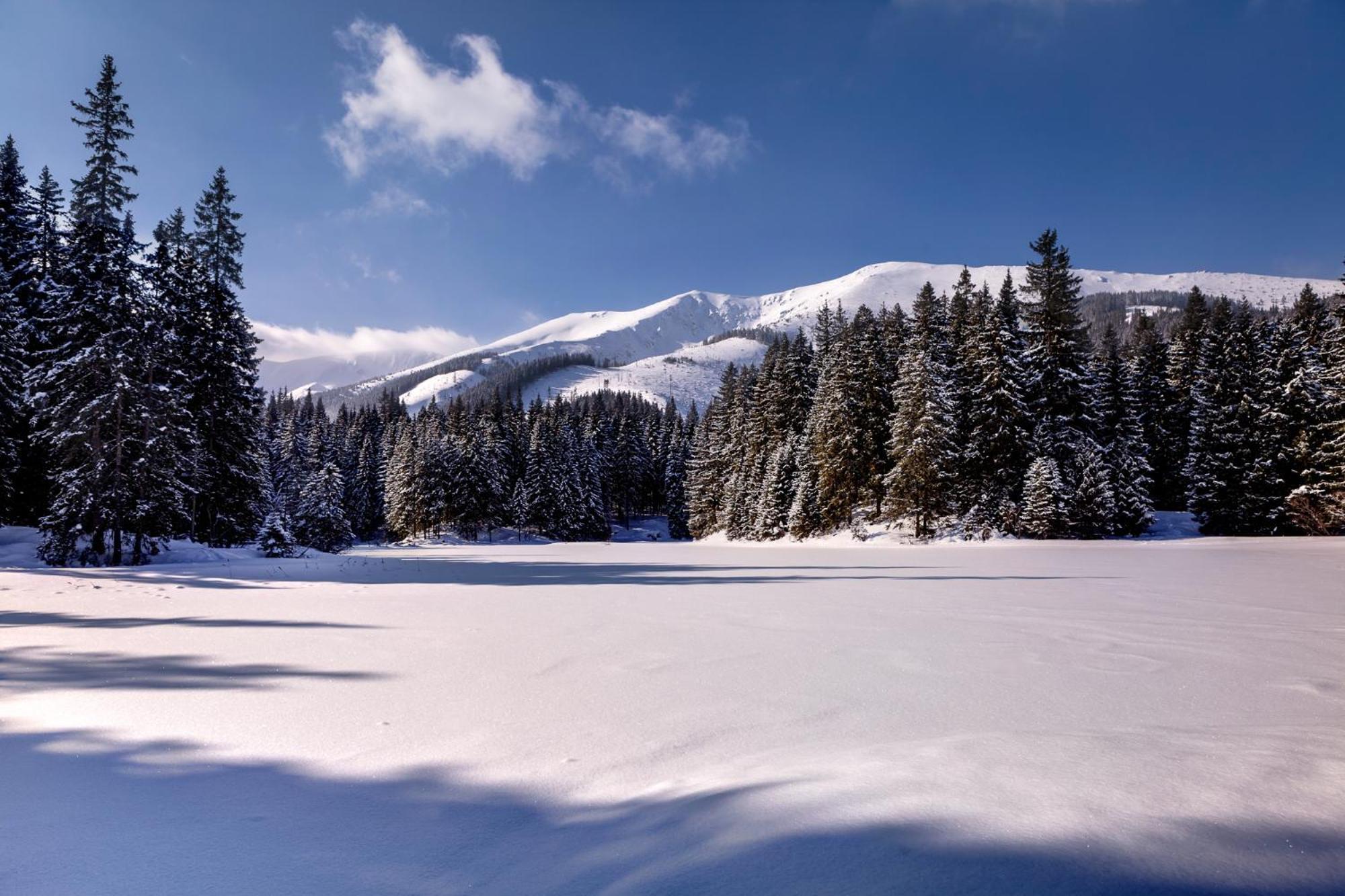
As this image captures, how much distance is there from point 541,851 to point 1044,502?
31845 millimetres

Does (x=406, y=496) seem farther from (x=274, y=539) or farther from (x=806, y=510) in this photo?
(x=806, y=510)

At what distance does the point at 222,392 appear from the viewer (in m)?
23.0

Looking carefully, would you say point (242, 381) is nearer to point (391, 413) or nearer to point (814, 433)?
point (814, 433)

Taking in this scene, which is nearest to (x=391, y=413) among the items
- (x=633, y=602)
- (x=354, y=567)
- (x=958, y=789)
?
(x=354, y=567)

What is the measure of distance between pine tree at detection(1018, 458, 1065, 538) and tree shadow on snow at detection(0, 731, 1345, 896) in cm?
3027

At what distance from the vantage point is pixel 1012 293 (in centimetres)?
3441

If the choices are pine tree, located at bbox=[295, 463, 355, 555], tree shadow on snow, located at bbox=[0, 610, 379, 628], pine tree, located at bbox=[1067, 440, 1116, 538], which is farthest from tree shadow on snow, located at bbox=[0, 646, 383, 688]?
pine tree, located at bbox=[295, 463, 355, 555]

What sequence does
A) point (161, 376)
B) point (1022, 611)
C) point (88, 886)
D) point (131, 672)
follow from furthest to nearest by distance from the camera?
point (161, 376)
point (1022, 611)
point (131, 672)
point (88, 886)

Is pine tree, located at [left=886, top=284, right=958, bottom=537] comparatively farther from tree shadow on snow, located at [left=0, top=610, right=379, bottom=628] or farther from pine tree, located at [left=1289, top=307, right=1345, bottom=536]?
tree shadow on snow, located at [left=0, top=610, right=379, bottom=628]

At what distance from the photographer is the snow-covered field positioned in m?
2.06

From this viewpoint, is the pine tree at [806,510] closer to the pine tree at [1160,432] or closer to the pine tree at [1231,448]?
the pine tree at [1231,448]

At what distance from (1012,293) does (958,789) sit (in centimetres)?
3814

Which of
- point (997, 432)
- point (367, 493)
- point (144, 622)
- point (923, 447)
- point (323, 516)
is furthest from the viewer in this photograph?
point (367, 493)

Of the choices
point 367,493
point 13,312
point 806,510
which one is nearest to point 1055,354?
point 806,510
